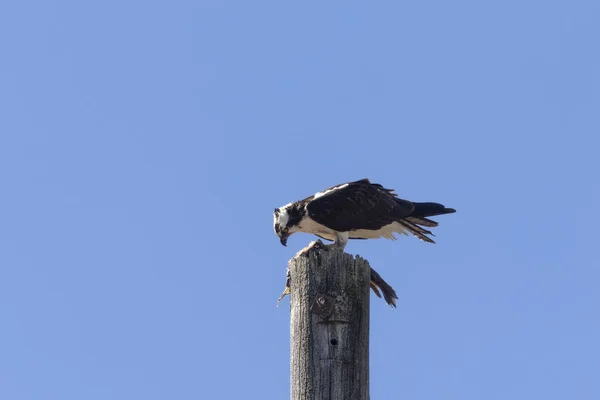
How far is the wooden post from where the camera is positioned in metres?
4.98

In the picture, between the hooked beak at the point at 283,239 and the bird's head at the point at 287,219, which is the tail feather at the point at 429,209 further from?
the hooked beak at the point at 283,239

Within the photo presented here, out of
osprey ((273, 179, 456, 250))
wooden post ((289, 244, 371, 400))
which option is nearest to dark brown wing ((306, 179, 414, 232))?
osprey ((273, 179, 456, 250))

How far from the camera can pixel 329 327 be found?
5.12 meters

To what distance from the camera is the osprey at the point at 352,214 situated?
9.98 m

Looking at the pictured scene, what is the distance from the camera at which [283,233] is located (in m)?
10.5

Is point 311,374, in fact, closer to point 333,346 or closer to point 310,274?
point 333,346

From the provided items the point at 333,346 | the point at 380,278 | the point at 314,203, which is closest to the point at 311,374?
the point at 333,346

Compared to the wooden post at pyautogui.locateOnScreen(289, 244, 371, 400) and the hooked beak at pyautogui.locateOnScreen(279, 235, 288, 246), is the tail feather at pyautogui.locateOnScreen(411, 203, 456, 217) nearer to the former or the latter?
the hooked beak at pyautogui.locateOnScreen(279, 235, 288, 246)

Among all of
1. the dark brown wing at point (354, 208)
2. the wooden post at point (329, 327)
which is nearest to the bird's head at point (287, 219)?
the dark brown wing at point (354, 208)

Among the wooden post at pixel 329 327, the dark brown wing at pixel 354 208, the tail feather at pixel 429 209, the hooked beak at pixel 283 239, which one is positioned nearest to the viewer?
the wooden post at pixel 329 327

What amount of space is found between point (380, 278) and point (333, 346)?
1.32 meters

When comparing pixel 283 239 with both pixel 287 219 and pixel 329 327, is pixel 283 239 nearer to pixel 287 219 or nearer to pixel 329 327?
pixel 287 219

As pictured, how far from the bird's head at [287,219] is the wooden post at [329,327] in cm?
495

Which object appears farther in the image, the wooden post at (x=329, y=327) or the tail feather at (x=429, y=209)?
the tail feather at (x=429, y=209)
